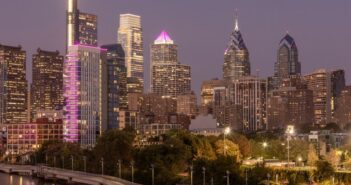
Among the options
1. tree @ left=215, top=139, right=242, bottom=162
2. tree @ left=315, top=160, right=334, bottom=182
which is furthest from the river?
tree @ left=315, top=160, right=334, bottom=182

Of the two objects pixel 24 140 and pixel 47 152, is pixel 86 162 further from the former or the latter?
pixel 24 140

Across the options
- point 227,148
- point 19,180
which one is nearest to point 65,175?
point 19,180

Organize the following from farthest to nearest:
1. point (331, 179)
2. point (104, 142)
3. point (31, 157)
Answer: point (31, 157) < point (104, 142) < point (331, 179)

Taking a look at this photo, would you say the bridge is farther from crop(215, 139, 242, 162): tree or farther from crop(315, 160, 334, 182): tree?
crop(315, 160, 334, 182): tree

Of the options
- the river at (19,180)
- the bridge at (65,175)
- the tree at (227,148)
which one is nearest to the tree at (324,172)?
the tree at (227,148)

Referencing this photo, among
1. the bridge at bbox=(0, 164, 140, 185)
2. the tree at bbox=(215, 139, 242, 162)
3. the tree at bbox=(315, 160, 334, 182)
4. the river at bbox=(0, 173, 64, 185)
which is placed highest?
the tree at bbox=(215, 139, 242, 162)

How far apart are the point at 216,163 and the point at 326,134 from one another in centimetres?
8629

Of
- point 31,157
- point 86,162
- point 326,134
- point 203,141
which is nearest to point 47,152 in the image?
point 31,157

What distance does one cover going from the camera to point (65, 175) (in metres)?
97.8

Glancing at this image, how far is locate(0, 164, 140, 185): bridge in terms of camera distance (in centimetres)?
8166

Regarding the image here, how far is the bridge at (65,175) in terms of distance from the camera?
8166 centimetres

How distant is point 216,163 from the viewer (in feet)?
225

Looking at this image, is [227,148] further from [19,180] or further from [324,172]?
[19,180]

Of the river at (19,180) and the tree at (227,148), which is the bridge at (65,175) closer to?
the river at (19,180)
